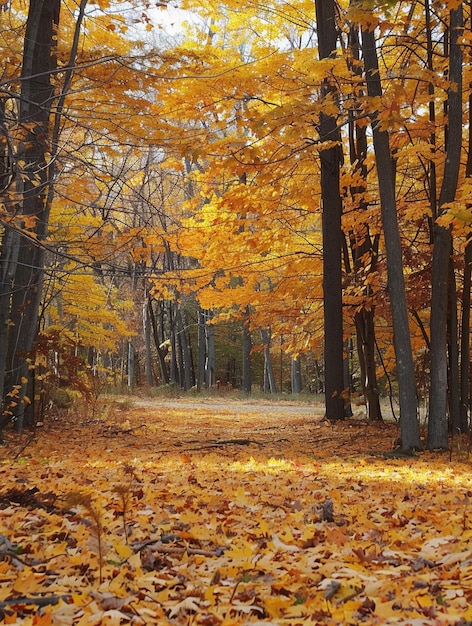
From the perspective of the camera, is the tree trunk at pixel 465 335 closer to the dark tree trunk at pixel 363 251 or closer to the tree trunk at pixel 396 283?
the tree trunk at pixel 396 283

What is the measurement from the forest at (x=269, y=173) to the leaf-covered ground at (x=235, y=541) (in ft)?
5.48

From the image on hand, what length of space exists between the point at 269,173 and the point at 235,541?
5.99 metres

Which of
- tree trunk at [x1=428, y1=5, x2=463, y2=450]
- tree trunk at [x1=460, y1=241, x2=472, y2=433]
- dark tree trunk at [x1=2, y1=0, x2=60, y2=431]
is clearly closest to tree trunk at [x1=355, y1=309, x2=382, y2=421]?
tree trunk at [x1=460, y1=241, x2=472, y2=433]

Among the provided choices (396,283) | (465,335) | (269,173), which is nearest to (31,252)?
(269,173)

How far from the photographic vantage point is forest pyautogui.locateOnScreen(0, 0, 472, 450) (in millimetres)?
6035

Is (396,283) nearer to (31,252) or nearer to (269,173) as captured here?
(269,173)

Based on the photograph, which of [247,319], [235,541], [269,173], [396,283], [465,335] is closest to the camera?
[235,541]

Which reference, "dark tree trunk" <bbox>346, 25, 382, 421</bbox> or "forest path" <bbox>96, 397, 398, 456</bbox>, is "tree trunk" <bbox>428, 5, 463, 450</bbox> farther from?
"dark tree trunk" <bbox>346, 25, 382, 421</bbox>

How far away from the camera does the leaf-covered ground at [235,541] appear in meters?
2.29

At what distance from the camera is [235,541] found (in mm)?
3172

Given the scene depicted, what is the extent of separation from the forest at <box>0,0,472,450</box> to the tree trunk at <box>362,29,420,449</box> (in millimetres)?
22

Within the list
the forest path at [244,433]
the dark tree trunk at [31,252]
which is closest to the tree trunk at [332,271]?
the forest path at [244,433]

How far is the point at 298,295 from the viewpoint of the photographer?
11.3m

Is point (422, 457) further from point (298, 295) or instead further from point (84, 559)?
point (298, 295)
